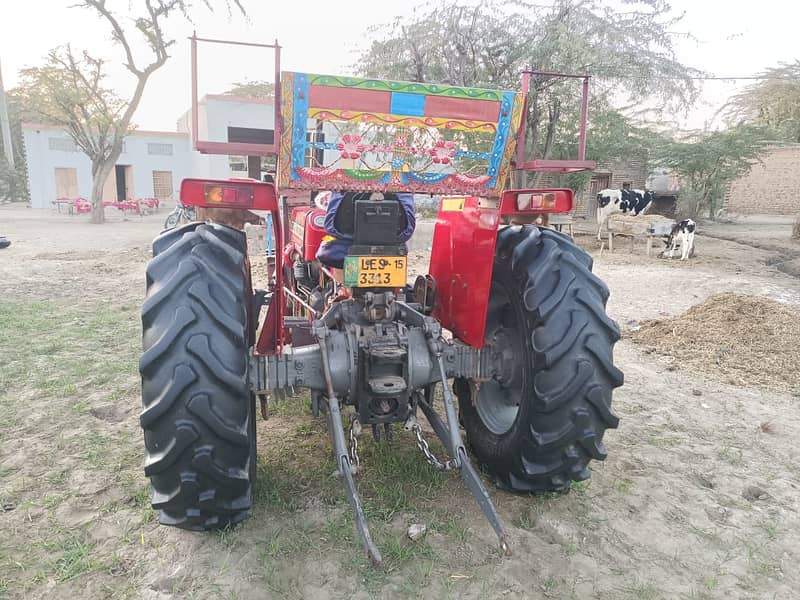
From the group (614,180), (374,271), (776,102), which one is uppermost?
(776,102)

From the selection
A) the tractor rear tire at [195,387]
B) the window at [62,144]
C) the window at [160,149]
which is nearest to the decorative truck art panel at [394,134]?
the tractor rear tire at [195,387]

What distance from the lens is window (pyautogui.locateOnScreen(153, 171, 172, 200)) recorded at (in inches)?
1221

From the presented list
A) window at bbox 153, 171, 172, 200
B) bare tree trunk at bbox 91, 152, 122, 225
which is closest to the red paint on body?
bare tree trunk at bbox 91, 152, 122, 225

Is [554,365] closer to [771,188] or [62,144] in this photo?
[771,188]

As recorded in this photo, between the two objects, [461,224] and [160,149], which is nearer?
[461,224]

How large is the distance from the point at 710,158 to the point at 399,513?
1871 centimetres

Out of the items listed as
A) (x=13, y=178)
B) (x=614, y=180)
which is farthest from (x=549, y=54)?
(x=13, y=178)

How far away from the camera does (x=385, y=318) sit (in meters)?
2.92

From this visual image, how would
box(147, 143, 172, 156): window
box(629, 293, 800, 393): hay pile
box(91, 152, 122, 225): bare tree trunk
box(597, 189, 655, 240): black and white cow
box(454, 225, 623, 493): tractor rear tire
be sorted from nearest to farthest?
1. box(454, 225, 623, 493): tractor rear tire
2. box(629, 293, 800, 393): hay pile
3. box(597, 189, 655, 240): black and white cow
4. box(91, 152, 122, 225): bare tree trunk
5. box(147, 143, 172, 156): window

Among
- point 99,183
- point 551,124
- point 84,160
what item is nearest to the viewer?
point 551,124

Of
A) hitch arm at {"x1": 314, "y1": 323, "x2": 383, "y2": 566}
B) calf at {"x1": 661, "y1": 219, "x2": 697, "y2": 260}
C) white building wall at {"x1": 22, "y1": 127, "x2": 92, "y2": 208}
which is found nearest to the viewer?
hitch arm at {"x1": 314, "y1": 323, "x2": 383, "y2": 566}

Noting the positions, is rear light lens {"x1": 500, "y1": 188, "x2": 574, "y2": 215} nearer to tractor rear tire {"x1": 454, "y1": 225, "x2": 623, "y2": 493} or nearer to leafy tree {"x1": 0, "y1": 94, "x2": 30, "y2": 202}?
tractor rear tire {"x1": 454, "y1": 225, "x2": 623, "y2": 493}

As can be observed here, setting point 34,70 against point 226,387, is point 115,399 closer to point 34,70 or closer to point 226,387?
point 226,387

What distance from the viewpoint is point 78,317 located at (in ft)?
19.7
